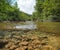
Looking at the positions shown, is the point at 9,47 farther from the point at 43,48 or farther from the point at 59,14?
the point at 59,14

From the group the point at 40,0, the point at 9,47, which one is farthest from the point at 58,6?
the point at 9,47

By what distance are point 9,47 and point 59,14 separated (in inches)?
1232

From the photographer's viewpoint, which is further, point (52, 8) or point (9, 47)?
point (52, 8)

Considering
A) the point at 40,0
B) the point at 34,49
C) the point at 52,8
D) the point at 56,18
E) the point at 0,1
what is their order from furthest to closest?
1. the point at 40,0
2. the point at 0,1
3. the point at 52,8
4. the point at 56,18
5. the point at 34,49

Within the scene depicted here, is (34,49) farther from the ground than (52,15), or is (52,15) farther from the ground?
(34,49)

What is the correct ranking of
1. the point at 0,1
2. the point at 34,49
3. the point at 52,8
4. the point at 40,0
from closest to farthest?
the point at 34,49
the point at 52,8
the point at 0,1
the point at 40,0

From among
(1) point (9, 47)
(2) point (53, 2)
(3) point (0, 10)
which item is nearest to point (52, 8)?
(2) point (53, 2)

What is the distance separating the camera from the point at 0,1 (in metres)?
42.4

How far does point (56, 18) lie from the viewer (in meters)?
36.5

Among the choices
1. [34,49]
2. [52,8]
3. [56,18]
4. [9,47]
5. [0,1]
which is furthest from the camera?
[0,1]

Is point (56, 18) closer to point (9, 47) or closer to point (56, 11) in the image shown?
point (56, 11)

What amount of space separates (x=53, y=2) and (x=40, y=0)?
14.4 metres

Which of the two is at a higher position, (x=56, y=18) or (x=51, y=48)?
(x=51, y=48)

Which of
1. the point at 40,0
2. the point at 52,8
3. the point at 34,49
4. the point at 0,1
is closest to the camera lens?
the point at 34,49
